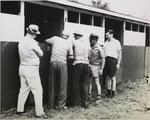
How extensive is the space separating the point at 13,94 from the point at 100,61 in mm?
2915

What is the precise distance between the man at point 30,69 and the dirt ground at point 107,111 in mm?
372

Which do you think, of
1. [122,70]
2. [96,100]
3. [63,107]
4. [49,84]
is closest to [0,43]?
[49,84]

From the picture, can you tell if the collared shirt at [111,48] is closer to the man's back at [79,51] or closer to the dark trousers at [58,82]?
the man's back at [79,51]

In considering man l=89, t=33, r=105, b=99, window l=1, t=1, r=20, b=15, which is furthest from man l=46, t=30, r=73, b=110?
window l=1, t=1, r=20, b=15

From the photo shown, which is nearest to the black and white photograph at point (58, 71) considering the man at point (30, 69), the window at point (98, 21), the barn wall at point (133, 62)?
the man at point (30, 69)

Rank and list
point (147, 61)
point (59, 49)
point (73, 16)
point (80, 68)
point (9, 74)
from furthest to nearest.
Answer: point (147, 61) → point (73, 16) → point (80, 68) → point (59, 49) → point (9, 74)

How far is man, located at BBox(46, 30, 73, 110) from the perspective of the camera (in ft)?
30.8

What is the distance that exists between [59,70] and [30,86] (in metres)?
1.13

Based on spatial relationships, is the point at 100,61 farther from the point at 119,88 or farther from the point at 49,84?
the point at 119,88

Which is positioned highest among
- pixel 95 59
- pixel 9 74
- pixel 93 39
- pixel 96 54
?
pixel 93 39

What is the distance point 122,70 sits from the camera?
50.9 feet

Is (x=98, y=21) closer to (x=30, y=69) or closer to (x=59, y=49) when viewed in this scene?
(x=59, y=49)

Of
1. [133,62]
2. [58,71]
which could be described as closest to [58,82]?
[58,71]

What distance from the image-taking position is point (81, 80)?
10.1 meters
